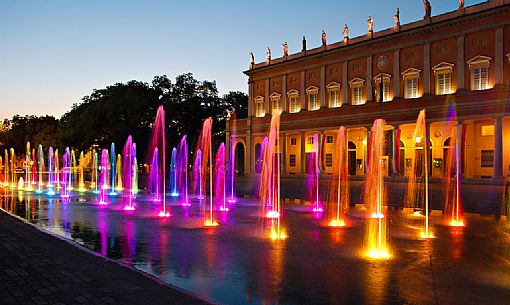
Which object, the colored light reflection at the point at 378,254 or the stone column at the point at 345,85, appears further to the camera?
the stone column at the point at 345,85

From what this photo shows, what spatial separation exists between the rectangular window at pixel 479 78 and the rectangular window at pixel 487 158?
600 centimetres

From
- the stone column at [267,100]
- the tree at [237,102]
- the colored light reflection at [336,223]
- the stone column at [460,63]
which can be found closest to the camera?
the colored light reflection at [336,223]

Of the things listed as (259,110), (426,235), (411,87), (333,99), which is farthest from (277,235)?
(259,110)

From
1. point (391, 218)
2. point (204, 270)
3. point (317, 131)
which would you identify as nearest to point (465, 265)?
point (204, 270)

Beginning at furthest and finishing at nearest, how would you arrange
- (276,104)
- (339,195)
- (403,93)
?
(276,104) < (403,93) < (339,195)

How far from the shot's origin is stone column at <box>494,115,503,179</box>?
36000 mm

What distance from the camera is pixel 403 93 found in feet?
153

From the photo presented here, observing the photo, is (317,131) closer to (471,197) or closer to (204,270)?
(471,197)

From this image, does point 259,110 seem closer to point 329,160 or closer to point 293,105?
point 293,105

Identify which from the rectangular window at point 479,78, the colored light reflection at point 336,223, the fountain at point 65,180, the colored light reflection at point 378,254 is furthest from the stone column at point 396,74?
the colored light reflection at point 378,254

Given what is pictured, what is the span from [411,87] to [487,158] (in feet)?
33.9

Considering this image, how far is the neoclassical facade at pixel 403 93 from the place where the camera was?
3916cm

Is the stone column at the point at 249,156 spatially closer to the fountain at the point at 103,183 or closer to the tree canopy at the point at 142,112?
the tree canopy at the point at 142,112

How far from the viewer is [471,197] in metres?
24.4
